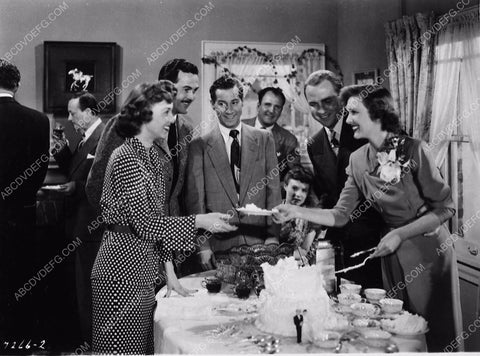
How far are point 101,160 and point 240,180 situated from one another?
0.83m

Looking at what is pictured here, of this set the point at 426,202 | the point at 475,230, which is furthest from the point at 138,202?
the point at 475,230

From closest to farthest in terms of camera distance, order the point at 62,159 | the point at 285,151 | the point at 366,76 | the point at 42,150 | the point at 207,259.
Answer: the point at 207,259 → the point at 42,150 → the point at 285,151 → the point at 366,76 → the point at 62,159

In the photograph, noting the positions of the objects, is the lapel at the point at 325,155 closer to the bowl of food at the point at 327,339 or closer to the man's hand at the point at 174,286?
the man's hand at the point at 174,286

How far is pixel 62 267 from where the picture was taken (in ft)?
14.9

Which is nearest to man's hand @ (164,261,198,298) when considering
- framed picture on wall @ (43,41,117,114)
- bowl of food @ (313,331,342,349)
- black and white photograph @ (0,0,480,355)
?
black and white photograph @ (0,0,480,355)

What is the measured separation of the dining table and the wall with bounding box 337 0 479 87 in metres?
2.60

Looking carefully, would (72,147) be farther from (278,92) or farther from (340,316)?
(340,316)

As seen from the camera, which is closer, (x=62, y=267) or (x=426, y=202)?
(x=426, y=202)

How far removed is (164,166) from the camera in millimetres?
3217

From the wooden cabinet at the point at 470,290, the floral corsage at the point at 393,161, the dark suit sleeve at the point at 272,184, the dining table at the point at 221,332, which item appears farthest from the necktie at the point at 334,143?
the dining table at the point at 221,332

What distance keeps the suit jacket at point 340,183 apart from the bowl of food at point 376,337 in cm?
139

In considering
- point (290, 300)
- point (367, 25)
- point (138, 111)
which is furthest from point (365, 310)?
point (367, 25)

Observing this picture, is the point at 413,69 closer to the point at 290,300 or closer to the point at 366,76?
the point at 366,76

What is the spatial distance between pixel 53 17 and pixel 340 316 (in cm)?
511
